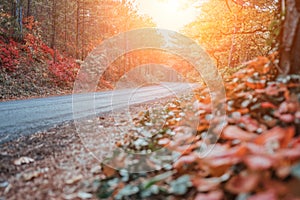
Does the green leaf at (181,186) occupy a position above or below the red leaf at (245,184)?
below

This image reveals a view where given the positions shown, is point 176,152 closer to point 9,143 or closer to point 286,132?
point 286,132

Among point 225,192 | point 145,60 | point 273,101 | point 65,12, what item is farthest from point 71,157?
point 145,60

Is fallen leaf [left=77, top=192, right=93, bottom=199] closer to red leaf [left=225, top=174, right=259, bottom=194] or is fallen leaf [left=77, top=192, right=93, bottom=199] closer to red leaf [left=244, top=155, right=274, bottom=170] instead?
red leaf [left=225, top=174, right=259, bottom=194]

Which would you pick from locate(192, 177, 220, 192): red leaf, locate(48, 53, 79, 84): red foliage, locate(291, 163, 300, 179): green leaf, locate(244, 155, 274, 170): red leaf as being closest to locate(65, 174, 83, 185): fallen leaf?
locate(192, 177, 220, 192): red leaf

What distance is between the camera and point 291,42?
3.13 m

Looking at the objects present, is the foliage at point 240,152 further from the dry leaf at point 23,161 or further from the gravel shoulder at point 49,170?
the dry leaf at point 23,161

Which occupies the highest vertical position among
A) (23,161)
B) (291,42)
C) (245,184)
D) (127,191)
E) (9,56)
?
(9,56)

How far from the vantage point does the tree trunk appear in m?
3.07

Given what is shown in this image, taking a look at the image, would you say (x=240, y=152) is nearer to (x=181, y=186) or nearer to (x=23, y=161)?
(x=181, y=186)

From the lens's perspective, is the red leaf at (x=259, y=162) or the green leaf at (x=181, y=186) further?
the green leaf at (x=181, y=186)

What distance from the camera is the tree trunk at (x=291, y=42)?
10.1 ft

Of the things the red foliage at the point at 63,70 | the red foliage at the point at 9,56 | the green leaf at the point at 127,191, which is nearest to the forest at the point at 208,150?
the green leaf at the point at 127,191

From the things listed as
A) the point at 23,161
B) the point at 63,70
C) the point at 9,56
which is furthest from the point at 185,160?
the point at 63,70

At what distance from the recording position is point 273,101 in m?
2.82
